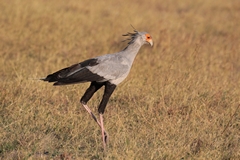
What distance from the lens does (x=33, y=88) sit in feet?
18.9

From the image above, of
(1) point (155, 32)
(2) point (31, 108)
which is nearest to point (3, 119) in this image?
(2) point (31, 108)

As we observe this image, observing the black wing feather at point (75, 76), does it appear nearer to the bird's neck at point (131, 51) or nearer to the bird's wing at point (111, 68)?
the bird's wing at point (111, 68)

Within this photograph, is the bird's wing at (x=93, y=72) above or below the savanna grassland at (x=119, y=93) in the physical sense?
above

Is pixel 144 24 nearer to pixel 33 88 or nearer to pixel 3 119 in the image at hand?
pixel 33 88

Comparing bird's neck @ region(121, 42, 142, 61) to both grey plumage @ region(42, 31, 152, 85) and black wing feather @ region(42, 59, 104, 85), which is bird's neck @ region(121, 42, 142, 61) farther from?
black wing feather @ region(42, 59, 104, 85)

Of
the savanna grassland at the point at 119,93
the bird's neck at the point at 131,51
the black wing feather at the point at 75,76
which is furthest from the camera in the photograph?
the bird's neck at the point at 131,51

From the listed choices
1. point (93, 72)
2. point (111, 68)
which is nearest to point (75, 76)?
point (93, 72)

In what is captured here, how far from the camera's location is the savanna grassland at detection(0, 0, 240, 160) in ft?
14.0

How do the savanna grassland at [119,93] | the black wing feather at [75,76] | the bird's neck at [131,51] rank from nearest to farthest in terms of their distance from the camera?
the savanna grassland at [119,93], the black wing feather at [75,76], the bird's neck at [131,51]

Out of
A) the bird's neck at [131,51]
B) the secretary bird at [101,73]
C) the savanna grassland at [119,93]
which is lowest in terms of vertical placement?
the savanna grassland at [119,93]

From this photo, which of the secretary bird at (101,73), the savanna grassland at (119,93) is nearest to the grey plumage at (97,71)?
the secretary bird at (101,73)

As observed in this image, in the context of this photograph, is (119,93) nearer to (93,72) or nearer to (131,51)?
(131,51)

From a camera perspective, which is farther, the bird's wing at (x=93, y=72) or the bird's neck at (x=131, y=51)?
the bird's neck at (x=131, y=51)

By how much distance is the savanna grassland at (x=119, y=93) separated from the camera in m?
4.27
